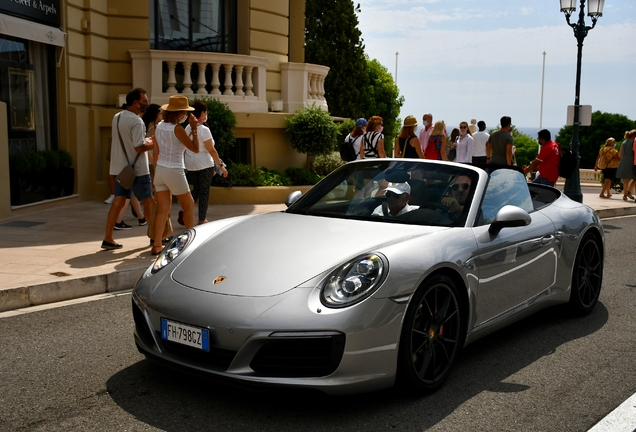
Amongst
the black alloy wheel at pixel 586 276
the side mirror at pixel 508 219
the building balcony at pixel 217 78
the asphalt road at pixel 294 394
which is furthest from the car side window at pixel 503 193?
the building balcony at pixel 217 78

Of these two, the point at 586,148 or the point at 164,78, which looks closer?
the point at 164,78

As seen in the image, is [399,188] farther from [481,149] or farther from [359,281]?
[481,149]

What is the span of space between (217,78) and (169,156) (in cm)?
709

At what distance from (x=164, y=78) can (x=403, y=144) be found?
17.6 feet

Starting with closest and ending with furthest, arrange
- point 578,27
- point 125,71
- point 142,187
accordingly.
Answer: point 142,187
point 125,71
point 578,27

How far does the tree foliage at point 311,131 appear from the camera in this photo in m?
15.9

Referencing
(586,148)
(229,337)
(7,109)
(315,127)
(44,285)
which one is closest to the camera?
(229,337)

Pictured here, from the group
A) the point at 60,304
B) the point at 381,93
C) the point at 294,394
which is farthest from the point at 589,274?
the point at 381,93

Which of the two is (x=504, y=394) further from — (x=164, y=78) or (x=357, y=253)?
(x=164, y=78)

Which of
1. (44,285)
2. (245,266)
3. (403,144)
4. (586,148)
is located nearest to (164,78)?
(403,144)

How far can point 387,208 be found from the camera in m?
5.28

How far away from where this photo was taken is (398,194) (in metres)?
5.32

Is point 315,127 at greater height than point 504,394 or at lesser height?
greater

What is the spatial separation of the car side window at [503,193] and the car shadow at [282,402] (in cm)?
106
